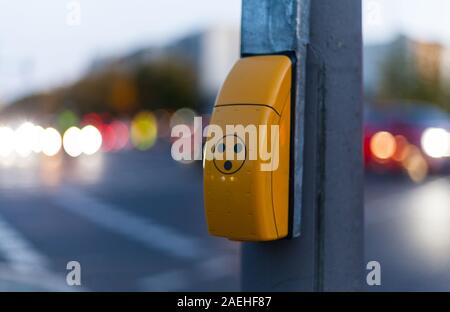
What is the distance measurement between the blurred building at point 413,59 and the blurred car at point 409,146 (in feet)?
52.8

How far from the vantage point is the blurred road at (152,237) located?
19.9ft

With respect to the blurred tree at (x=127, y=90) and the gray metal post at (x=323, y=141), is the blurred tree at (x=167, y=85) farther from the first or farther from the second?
the gray metal post at (x=323, y=141)

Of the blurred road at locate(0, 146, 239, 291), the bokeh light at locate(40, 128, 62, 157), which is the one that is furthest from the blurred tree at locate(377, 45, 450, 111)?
the blurred road at locate(0, 146, 239, 291)

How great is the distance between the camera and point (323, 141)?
7.45ft

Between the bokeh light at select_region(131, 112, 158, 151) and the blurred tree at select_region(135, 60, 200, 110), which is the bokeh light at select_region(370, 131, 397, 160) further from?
the blurred tree at select_region(135, 60, 200, 110)

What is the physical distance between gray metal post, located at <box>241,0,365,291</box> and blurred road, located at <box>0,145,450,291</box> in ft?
10.7

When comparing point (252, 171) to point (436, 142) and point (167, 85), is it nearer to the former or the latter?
point (436, 142)

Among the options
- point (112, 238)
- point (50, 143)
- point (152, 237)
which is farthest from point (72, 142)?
point (152, 237)

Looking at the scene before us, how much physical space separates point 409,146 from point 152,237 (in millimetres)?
7144

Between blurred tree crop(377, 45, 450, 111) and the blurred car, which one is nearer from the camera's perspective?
the blurred car

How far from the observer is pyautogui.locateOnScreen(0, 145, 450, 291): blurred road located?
606 cm

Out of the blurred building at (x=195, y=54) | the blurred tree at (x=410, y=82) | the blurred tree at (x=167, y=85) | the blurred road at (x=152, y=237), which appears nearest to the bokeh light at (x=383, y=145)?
the blurred road at (x=152, y=237)
